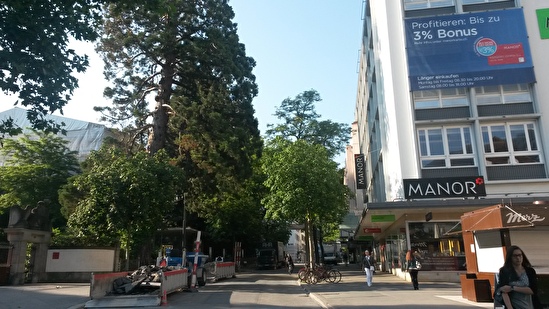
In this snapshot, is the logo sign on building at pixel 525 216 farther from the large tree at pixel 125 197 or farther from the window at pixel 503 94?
the large tree at pixel 125 197

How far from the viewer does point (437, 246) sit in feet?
75.4

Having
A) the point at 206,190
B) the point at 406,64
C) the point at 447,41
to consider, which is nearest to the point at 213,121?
the point at 206,190

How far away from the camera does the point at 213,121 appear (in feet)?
Result: 83.3

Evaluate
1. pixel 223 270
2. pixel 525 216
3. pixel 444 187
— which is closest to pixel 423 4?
pixel 444 187

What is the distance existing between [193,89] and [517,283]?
25.7 meters

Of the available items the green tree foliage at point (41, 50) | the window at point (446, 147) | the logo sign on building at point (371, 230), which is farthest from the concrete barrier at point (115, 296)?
the logo sign on building at point (371, 230)

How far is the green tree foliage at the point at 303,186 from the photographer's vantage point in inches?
1027

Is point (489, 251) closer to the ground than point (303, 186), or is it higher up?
closer to the ground

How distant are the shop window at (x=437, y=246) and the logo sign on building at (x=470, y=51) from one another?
742cm

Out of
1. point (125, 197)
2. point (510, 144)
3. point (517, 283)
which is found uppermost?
point (510, 144)

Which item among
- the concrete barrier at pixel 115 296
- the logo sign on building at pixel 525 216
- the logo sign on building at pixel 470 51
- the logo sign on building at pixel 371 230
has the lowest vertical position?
the concrete barrier at pixel 115 296

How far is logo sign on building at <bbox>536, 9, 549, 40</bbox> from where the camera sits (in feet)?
76.1

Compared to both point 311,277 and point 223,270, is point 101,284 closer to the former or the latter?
point 311,277

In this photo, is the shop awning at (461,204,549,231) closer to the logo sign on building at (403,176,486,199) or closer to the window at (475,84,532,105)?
the logo sign on building at (403,176,486,199)
